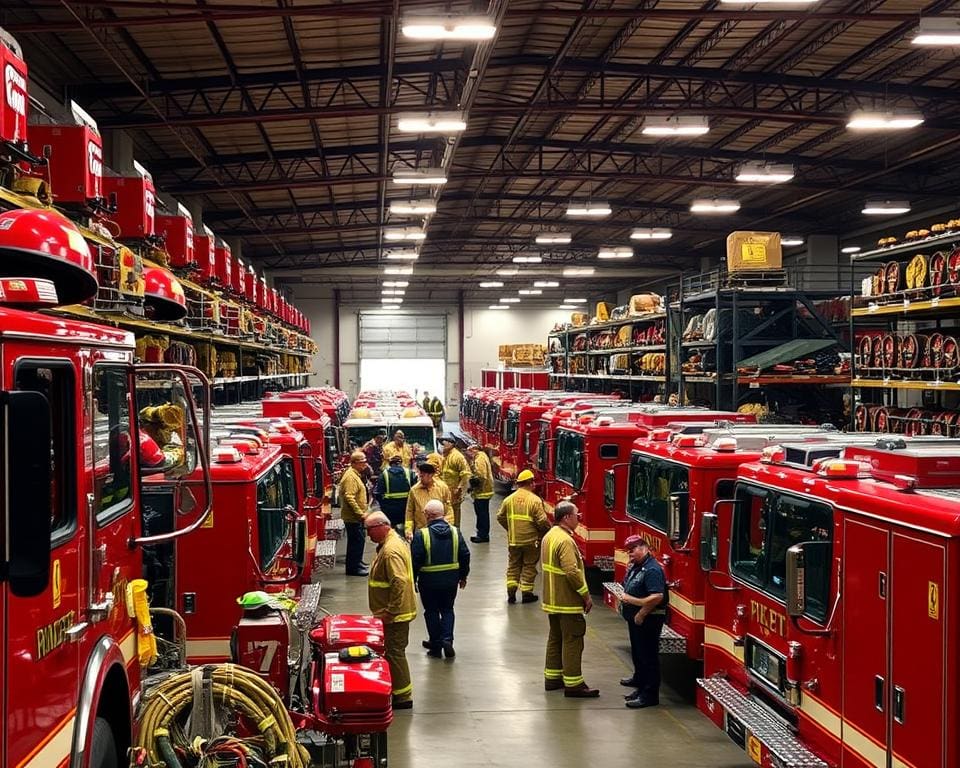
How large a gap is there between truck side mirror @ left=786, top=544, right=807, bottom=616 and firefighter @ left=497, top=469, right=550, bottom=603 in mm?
7053

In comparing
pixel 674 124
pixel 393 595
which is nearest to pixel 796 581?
pixel 393 595

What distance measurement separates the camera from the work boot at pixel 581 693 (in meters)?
10.3

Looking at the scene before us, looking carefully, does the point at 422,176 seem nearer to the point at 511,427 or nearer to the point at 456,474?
the point at 511,427

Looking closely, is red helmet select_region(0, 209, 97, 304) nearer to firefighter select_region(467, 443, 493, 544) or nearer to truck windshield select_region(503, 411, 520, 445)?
firefighter select_region(467, 443, 493, 544)

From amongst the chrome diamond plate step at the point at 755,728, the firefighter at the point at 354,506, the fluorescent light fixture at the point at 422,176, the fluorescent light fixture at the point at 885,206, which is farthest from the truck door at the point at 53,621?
the fluorescent light fixture at the point at 885,206

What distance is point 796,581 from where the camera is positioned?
20.3 feet

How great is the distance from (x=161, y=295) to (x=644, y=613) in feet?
18.1

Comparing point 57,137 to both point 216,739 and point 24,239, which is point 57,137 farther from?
point 216,739

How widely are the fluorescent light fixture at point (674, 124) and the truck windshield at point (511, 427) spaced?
668cm

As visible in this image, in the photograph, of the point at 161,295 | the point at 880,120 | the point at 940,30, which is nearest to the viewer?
the point at 161,295

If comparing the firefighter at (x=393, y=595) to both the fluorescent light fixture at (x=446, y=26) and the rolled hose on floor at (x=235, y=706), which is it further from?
the fluorescent light fixture at (x=446, y=26)

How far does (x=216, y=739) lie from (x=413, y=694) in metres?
4.97

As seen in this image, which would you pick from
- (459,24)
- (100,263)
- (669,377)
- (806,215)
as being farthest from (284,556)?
(806,215)

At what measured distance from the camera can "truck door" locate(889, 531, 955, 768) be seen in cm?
496
